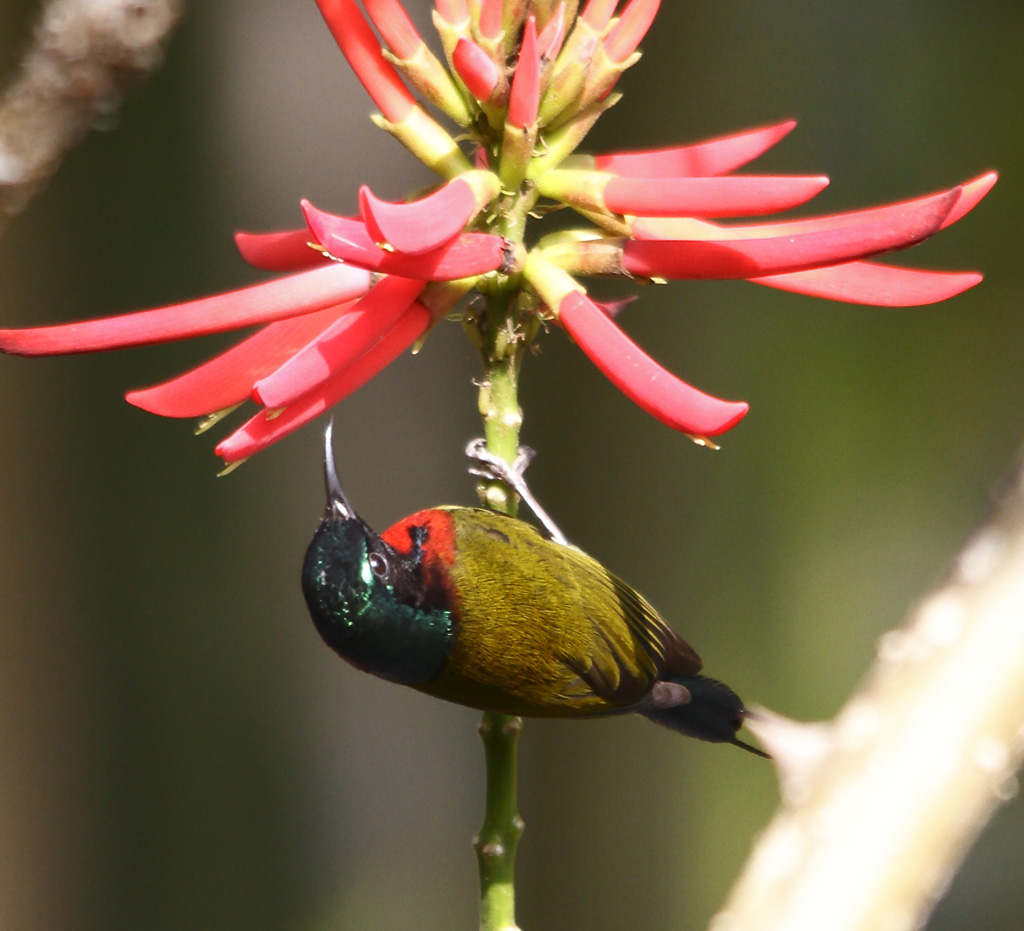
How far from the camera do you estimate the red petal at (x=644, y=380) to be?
415 millimetres

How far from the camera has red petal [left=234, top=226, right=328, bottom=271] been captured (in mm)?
534

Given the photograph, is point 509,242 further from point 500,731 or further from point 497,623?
point 497,623

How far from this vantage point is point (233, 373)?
1.64ft

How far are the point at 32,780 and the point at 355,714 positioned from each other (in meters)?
0.48

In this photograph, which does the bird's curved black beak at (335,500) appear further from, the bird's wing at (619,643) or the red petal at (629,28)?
the red petal at (629,28)

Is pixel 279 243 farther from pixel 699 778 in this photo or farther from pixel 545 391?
pixel 699 778

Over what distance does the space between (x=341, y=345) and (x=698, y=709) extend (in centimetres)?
48

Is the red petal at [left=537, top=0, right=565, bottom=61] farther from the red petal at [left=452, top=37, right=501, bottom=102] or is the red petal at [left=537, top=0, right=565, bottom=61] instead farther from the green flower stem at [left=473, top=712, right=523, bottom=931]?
the green flower stem at [left=473, top=712, right=523, bottom=931]

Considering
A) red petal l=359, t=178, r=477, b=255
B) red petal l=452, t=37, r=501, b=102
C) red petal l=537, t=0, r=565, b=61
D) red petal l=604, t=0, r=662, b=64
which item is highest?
red petal l=604, t=0, r=662, b=64

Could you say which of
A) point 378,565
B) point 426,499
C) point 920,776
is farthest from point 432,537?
point 426,499

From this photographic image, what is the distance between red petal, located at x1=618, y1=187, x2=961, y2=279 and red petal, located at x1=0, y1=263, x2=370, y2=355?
131 mm

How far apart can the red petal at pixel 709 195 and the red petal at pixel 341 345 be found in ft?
0.33

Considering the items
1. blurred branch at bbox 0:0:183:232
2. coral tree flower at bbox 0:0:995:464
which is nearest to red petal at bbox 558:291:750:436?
coral tree flower at bbox 0:0:995:464

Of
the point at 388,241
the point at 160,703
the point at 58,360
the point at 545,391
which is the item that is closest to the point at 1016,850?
the point at 545,391
